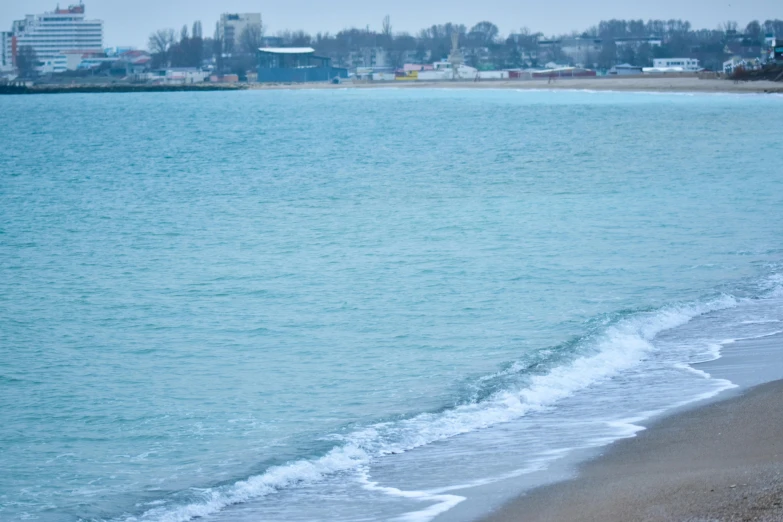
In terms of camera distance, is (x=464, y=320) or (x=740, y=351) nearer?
(x=740, y=351)

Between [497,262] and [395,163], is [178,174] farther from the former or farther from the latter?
[497,262]

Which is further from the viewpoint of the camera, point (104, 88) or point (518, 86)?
point (104, 88)

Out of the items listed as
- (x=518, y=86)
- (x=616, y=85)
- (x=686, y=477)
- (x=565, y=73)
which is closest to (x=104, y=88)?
(x=518, y=86)

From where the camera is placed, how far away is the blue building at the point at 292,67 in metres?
186

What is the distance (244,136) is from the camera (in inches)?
2312

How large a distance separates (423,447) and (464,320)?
472 cm

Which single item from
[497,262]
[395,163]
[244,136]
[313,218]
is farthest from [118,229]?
[244,136]

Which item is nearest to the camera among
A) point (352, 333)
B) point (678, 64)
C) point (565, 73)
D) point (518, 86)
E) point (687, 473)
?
point (687, 473)

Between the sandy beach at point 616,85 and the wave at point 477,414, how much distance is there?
271ft

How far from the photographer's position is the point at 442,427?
8.30 metres

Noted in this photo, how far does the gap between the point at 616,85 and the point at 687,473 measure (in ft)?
430

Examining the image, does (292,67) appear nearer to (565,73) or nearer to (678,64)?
(565,73)

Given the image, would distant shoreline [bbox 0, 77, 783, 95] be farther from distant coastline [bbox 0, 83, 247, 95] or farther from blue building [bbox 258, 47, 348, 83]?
blue building [bbox 258, 47, 348, 83]

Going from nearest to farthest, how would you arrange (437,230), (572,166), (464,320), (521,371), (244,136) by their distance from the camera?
(521,371) < (464,320) < (437,230) < (572,166) < (244,136)
